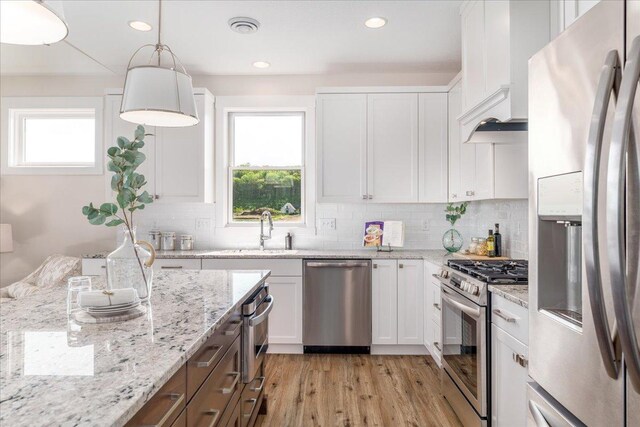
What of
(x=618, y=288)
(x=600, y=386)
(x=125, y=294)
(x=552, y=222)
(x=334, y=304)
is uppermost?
(x=552, y=222)

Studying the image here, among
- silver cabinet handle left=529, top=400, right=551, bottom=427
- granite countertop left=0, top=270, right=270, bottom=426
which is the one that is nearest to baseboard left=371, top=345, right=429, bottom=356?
granite countertop left=0, top=270, right=270, bottom=426

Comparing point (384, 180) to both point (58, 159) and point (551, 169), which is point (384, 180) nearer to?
point (551, 169)

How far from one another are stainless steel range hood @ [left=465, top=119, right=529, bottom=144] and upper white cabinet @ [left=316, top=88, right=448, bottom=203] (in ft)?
3.54

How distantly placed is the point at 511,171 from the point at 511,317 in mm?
1273

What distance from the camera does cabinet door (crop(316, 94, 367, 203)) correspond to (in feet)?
12.3

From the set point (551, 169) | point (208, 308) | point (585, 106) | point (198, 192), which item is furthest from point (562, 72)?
point (198, 192)

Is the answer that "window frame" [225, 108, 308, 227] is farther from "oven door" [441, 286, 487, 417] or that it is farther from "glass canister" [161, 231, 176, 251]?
"oven door" [441, 286, 487, 417]

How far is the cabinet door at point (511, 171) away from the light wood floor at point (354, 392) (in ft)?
4.97

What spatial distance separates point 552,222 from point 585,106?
0.37 m

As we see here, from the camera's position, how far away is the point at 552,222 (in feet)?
3.95

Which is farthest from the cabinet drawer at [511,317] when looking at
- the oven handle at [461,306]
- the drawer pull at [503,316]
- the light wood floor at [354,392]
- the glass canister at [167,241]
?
the glass canister at [167,241]

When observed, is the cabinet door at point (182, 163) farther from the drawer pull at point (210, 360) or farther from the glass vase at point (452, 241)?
the drawer pull at point (210, 360)

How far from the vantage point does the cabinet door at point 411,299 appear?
347cm

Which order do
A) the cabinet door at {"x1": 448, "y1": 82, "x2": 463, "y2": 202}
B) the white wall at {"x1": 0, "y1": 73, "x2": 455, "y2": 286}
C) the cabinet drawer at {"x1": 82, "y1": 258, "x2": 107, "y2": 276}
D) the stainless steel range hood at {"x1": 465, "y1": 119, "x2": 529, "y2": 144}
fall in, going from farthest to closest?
the white wall at {"x1": 0, "y1": 73, "x2": 455, "y2": 286} → the cabinet drawer at {"x1": 82, "y1": 258, "x2": 107, "y2": 276} → the cabinet door at {"x1": 448, "y1": 82, "x2": 463, "y2": 202} → the stainless steel range hood at {"x1": 465, "y1": 119, "x2": 529, "y2": 144}
